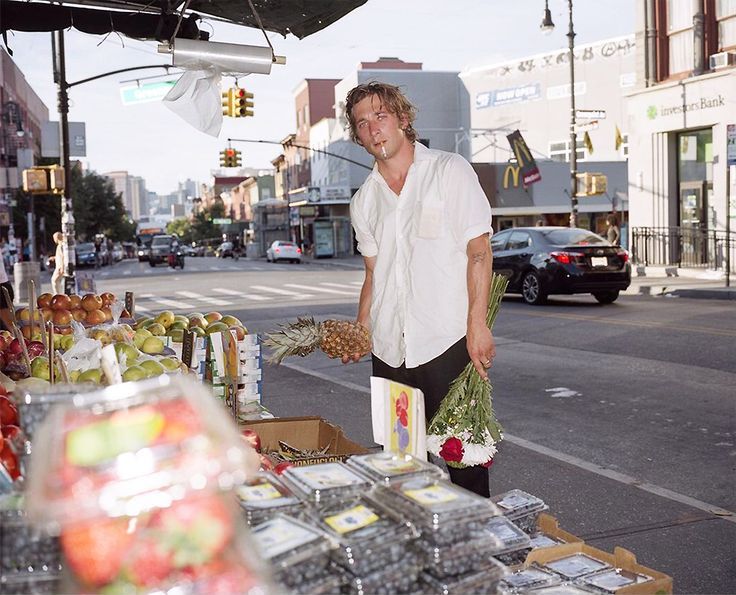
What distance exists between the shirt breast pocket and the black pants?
0.49 metres

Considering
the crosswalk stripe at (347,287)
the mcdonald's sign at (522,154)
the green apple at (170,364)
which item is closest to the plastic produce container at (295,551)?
the green apple at (170,364)

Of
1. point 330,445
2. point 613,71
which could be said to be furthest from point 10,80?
point 330,445

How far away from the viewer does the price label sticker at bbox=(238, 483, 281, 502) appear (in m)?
2.26

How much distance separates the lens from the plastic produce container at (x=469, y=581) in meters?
2.05

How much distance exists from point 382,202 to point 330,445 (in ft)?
4.48

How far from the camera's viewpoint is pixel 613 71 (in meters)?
46.4

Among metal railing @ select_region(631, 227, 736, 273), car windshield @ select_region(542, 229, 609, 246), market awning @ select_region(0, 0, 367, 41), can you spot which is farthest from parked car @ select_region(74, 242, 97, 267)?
market awning @ select_region(0, 0, 367, 41)

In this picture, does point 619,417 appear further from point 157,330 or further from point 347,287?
point 347,287

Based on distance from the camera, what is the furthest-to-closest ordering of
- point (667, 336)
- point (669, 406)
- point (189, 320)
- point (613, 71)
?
point (613, 71) < point (667, 336) < point (669, 406) < point (189, 320)

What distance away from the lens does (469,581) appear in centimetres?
209

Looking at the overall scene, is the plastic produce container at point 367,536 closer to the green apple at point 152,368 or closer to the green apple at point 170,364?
the green apple at point 152,368

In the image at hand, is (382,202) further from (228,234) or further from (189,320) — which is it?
(228,234)

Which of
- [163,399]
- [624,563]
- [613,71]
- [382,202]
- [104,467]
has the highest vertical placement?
[613,71]

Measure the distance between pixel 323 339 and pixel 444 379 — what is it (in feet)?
2.11
